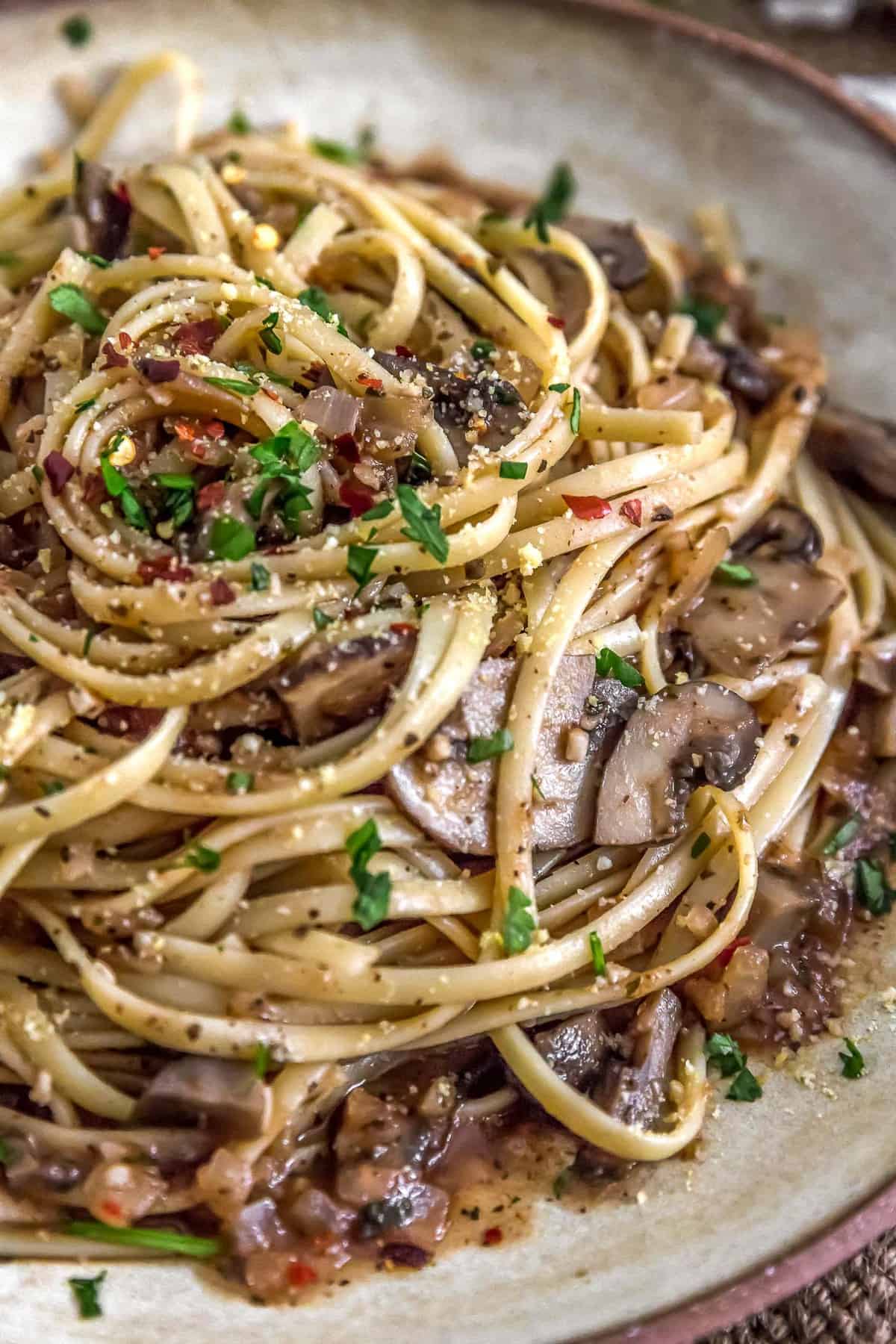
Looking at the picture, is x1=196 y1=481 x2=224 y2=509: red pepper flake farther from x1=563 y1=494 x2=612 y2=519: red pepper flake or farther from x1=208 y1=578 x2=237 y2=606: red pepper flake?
x1=563 y1=494 x2=612 y2=519: red pepper flake

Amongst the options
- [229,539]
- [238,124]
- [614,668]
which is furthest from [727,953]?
[238,124]

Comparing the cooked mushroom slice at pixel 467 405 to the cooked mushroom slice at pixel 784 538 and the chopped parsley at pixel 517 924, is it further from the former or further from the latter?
the chopped parsley at pixel 517 924

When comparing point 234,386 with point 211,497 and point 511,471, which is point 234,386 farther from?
point 511,471

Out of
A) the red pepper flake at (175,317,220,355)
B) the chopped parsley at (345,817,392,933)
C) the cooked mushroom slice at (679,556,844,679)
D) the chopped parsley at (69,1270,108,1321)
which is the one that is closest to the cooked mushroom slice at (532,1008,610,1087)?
the chopped parsley at (345,817,392,933)

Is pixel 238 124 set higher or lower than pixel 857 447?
higher

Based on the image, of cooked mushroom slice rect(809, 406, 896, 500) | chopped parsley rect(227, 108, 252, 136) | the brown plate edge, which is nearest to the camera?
the brown plate edge

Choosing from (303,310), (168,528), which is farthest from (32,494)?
(303,310)

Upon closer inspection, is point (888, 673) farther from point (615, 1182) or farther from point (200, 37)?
point (200, 37)
